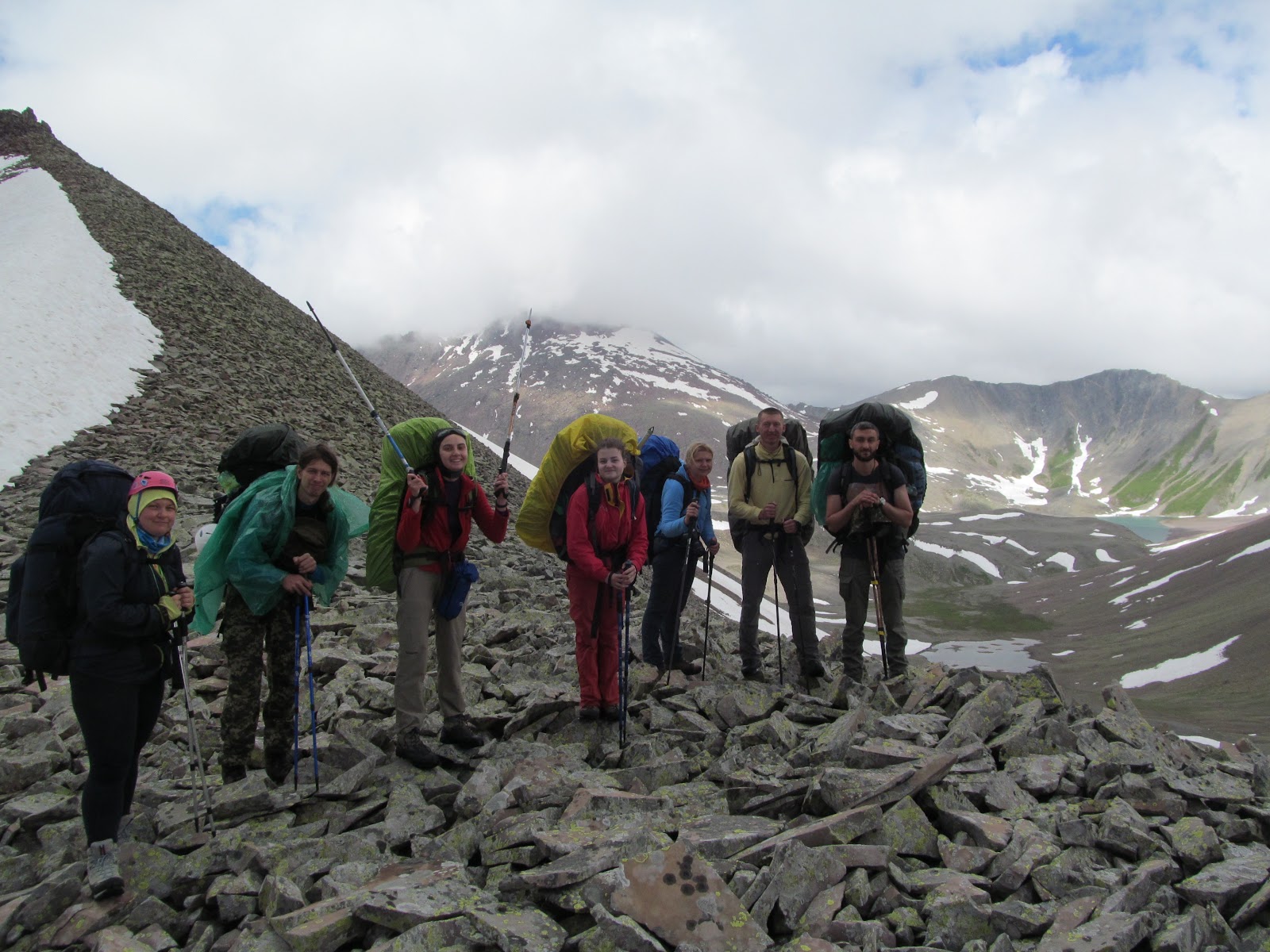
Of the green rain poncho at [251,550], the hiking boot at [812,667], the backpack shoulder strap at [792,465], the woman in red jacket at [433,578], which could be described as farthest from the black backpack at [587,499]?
the hiking boot at [812,667]

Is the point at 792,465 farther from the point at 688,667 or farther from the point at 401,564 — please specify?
the point at 401,564

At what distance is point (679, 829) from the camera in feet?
17.3

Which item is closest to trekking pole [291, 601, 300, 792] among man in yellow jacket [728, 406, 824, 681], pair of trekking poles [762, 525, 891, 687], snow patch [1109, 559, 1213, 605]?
man in yellow jacket [728, 406, 824, 681]

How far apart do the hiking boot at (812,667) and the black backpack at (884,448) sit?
163cm

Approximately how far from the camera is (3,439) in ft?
62.0

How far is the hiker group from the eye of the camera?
529 centimetres

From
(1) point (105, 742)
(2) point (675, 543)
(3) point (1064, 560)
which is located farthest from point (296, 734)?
(3) point (1064, 560)

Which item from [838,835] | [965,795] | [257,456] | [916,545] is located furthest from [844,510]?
[916,545]

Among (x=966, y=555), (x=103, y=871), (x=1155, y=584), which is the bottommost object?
(x=1155, y=584)

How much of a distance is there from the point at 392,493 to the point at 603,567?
203 centimetres

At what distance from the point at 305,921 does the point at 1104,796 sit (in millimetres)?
5508

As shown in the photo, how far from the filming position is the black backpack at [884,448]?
A: 8.70 metres

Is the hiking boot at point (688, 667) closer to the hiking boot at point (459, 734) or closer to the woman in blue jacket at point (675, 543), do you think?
the woman in blue jacket at point (675, 543)

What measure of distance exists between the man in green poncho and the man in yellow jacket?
4277 millimetres
